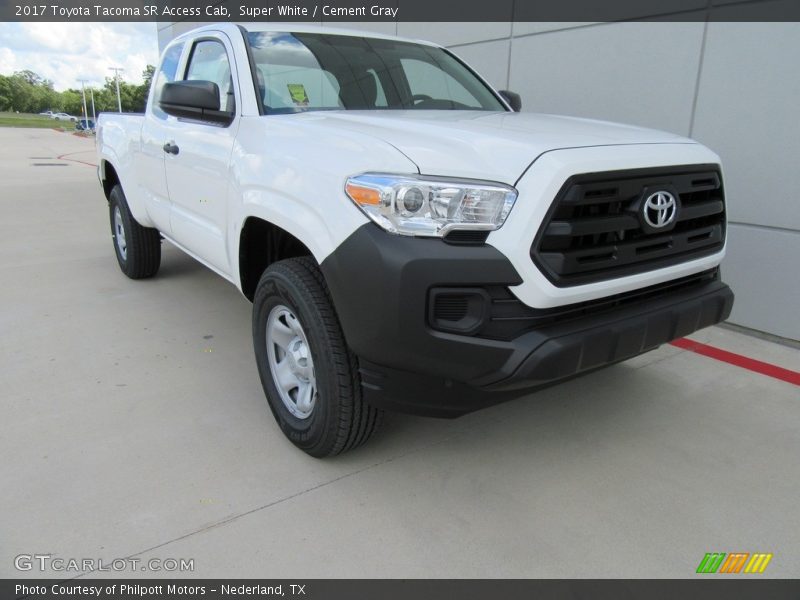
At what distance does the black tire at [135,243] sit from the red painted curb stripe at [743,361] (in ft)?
13.7

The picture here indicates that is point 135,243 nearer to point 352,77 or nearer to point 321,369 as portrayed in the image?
point 352,77

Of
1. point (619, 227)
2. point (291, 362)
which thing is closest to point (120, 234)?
point (291, 362)

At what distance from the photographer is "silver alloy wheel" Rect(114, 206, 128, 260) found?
5.21 m

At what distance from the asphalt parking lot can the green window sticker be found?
1554 millimetres

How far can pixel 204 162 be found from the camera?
323 centimetres

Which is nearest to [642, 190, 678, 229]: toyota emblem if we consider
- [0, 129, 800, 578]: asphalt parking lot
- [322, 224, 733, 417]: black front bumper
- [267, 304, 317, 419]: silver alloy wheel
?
[322, 224, 733, 417]: black front bumper

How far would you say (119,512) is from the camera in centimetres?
227

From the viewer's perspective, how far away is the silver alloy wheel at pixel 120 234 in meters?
5.21

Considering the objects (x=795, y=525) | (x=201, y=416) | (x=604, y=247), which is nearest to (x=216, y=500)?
(x=201, y=416)

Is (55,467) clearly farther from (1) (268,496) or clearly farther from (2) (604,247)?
(2) (604,247)

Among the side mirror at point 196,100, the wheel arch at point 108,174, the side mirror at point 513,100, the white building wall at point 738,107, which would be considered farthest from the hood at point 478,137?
the wheel arch at point 108,174

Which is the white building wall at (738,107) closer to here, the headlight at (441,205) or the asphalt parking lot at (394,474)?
the asphalt parking lot at (394,474)

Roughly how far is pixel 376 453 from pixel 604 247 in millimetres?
1345

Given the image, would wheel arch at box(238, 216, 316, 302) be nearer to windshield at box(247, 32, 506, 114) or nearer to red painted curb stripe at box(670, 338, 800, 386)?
windshield at box(247, 32, 506, 114)
